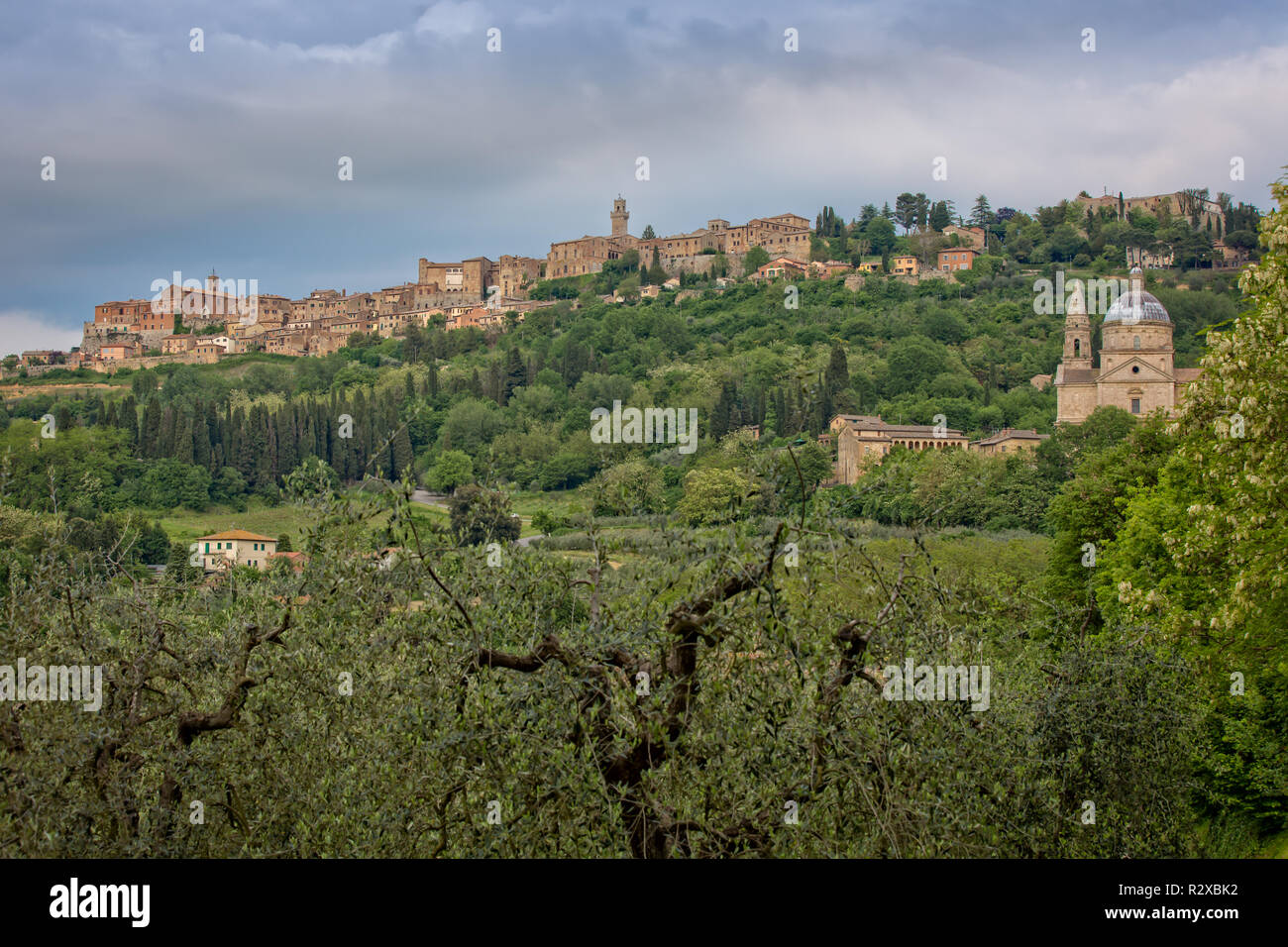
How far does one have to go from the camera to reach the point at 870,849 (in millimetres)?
5762

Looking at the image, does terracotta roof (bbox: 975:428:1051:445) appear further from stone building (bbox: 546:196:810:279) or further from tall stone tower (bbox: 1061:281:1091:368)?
stone building (bbox: 546:196:810:279)

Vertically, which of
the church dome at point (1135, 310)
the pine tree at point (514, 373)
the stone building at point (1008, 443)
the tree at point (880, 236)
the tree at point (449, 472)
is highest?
the tree at point (880, 236)

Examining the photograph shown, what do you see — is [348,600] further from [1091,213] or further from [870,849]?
[1091,213]

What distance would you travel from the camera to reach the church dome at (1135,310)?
76.7 metres

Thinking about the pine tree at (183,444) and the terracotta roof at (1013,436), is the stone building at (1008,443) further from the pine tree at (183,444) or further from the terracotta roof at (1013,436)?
the pine tree at (183,444)

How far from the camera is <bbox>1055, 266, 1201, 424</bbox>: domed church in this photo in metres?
75.4

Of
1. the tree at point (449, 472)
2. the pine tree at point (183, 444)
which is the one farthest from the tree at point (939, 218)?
the pine tree at point (183, 444)

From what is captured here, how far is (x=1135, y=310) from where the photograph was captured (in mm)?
77062

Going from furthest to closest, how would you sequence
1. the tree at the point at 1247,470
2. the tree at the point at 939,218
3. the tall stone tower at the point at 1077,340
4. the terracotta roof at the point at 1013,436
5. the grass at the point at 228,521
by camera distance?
the tree at the point at 939,218 < the tall stone tower at the point at 1077,340 < the terracotta roof at the point at 1013,436 < the grass at the point at 228,521 < the tree at the point at 1247,470

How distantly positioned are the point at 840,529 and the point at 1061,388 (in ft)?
262

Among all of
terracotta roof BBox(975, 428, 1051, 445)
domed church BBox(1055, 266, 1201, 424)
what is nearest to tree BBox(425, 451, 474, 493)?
terracotta roof BBox(975, 428, 1051, 445)

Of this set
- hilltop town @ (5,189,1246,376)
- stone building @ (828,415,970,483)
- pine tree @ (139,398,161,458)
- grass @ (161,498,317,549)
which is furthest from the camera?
hilltop town @ (5,189,1246,376)

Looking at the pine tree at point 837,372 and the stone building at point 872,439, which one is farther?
the pine tree at point 837,372

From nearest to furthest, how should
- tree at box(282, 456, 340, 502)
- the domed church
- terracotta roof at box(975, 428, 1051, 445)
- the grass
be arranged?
1. tree at box(282, 456, 340, 502)
2. the grass
3. the domed church
4. terracotta roof at box(975, 428, 1051, 445)
